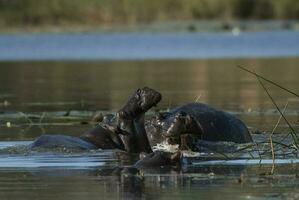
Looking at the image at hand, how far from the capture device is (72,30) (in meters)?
60.1

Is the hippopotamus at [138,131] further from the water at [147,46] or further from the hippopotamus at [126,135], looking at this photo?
the water at [147,46]

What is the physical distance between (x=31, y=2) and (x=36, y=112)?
48553mm

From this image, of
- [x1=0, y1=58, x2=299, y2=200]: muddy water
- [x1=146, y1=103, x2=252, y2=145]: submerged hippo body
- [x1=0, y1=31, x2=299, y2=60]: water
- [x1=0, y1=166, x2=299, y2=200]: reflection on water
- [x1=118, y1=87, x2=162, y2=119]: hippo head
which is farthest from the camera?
[x1=0, y1=31, x2=299, y2=60]: water

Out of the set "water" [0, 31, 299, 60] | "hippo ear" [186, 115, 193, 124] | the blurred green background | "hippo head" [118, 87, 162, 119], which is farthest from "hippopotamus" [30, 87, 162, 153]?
the blurred green background

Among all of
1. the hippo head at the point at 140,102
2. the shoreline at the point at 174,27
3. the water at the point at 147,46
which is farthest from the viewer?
the shoreline at the point at 174,27

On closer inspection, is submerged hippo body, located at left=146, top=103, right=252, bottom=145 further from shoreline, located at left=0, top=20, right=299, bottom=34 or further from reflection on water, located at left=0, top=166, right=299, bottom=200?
shoreline, located at left=0, top=20, right=299, bottom=34

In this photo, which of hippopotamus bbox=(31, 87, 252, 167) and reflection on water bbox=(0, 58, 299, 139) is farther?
reflection on water bbox=(0, 58, 299, 139)

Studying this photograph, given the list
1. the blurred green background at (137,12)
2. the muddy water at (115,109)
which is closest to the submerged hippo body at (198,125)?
the muddy water at (115,109)

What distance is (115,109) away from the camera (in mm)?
17297

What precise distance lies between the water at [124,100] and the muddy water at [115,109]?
11 millimetres

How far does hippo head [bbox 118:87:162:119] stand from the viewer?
11.7m

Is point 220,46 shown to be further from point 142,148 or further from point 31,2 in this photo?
point 142,148

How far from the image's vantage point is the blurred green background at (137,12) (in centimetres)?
6122

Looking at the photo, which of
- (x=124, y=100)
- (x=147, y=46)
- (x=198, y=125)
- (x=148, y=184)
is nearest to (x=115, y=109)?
(x=124, y=100)
